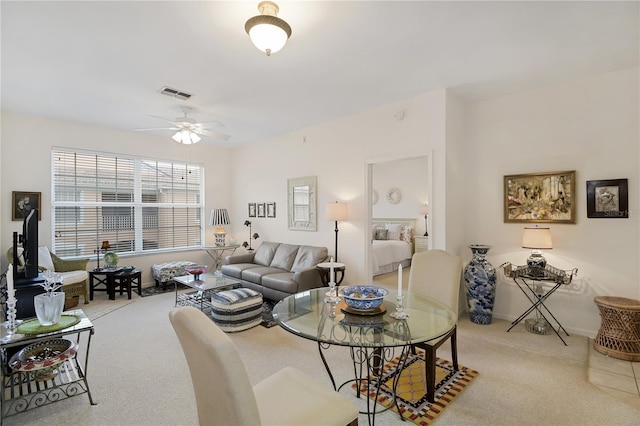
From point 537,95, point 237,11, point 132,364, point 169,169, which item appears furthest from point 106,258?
point 537,95

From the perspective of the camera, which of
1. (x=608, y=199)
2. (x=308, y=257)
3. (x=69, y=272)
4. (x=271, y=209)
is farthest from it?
(x=271, y=209)

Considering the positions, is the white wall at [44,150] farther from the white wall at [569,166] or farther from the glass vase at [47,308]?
the white wall at [569,166]

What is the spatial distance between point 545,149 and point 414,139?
4.91ft

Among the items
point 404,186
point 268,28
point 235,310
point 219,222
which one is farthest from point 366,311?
point 404,186

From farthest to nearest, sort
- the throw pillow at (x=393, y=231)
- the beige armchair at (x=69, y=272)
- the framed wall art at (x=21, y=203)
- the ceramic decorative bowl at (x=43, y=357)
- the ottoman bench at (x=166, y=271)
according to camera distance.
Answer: the throw pillow at (x=393, y=231), the ottoman bench at (x=166, y=271), the framed wall art at (x=21, y=203), the beige armchair at (x=69, y=272), the ceramic decorative bowl at (x=43, y=357)

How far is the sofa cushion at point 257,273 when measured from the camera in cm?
465

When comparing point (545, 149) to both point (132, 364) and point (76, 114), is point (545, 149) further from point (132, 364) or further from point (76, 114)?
point (76, 114)

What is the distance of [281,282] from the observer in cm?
428

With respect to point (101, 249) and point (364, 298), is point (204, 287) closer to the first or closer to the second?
point (101, 249)

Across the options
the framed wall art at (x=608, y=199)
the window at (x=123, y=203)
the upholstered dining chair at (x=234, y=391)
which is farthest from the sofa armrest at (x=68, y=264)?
the framed wall art at (x=608, y=199)

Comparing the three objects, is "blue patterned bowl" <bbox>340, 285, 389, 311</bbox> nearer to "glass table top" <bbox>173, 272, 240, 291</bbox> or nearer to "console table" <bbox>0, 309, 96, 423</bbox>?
"console table" <bbox>0, 309, 96, 423</bbox>

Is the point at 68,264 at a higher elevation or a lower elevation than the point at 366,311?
lower

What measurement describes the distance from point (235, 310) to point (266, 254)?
1959 mm

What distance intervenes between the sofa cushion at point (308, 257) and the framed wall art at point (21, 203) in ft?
13.0
